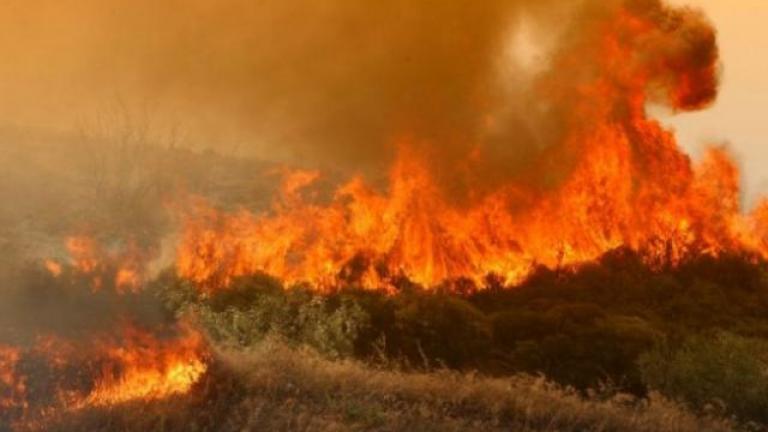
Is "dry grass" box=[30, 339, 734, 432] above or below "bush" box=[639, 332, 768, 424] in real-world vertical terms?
below

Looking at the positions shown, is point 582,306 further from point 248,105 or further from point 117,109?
point 117,109

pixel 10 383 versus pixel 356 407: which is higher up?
pixel 356 407

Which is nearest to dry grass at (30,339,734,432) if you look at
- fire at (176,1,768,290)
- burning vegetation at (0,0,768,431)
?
burning vegetation at (0,0,768,431)

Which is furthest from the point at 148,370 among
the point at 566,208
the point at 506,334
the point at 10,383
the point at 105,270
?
the point at 566,208

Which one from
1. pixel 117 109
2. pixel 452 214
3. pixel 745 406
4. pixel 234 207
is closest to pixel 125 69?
pixel 117 109

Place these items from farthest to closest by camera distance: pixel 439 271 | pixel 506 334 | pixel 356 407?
pixel 439 271 < pixel 506 334 < pixel 356 407

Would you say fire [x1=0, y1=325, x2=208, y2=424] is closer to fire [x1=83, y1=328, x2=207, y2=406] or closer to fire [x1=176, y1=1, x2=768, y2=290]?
fire [x1=83, y1=328, x2=207, y2=406]

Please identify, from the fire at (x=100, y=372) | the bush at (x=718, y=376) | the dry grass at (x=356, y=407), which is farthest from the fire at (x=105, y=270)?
the bush at (x=718, y=376)

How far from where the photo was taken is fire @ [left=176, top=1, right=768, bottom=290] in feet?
81.6

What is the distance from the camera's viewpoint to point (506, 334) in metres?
22.1

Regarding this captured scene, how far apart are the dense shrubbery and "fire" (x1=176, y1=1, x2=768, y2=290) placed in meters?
1.79

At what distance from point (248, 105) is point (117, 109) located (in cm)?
610

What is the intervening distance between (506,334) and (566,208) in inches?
379

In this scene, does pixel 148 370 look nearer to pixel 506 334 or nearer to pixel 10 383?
pixel 10 383
